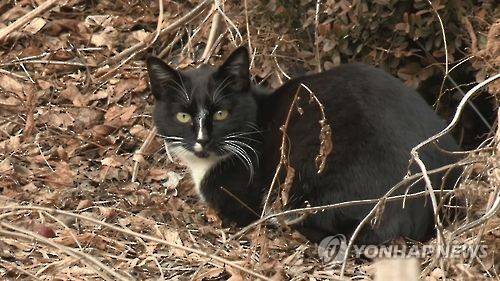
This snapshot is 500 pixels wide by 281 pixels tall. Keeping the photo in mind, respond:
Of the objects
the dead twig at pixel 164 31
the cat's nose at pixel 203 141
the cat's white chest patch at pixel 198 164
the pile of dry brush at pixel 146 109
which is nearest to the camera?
the pile of dry brush at pixel 146 109

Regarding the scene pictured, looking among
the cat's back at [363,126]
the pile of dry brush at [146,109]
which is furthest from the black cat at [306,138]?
the pile of dry brush at [146,109]

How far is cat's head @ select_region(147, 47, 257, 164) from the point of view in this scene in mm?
4688

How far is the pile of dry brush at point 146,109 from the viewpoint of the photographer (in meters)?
4.28

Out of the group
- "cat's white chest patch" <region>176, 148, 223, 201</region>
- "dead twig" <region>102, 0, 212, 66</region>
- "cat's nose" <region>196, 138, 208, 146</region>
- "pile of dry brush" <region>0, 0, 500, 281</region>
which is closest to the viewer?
"pile of dry brush" <region>0, 0, 500, 281</region>

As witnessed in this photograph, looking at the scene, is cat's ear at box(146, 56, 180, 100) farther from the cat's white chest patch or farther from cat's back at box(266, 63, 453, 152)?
cat's back at box(266, 63, 453, 152)

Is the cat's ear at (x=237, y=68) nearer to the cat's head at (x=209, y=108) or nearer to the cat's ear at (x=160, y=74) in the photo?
the cat's head at (x=209, y=108)

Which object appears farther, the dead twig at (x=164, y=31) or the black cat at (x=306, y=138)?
the dead twig at (x=164, y=31)

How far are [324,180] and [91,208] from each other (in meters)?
1.32

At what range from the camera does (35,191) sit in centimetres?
507

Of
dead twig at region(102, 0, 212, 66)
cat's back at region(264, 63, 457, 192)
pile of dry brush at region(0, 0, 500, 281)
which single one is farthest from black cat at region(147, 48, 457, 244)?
dead twig at region(102, 0, 212, 66)

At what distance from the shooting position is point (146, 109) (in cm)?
597

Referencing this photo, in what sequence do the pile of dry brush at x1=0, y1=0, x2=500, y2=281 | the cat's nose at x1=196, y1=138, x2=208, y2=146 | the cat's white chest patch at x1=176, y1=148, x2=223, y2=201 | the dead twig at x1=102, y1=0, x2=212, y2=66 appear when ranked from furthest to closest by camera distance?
the dead twig at x1=102, y1=0, x2=212, y2=66, the cat's white chest patch at x1=176, y1=148, x2=223, y2=201, the cat's nose at x1=196, y1=138, x2=208, y2=146, the pile of dry brush at x1=0, y1=0, x2=500, y2=281

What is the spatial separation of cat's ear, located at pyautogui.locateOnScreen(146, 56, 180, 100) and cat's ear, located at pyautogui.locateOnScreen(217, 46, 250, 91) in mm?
239

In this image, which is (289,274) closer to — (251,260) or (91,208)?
(251,260)
